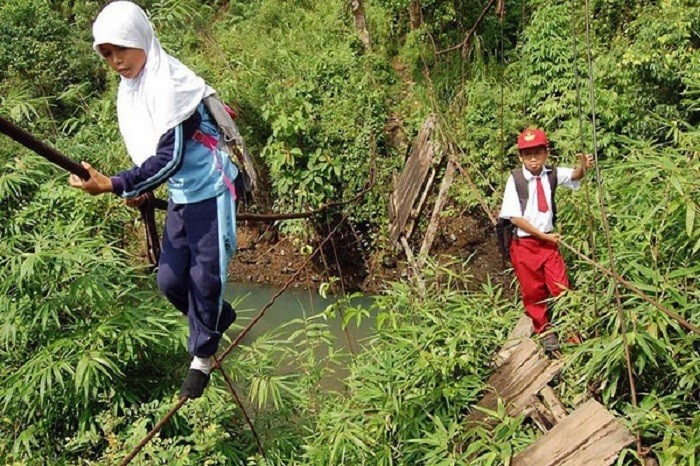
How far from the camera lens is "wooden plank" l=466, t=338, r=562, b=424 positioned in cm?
319

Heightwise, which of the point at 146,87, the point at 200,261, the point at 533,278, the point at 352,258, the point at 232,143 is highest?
the point at 146,87

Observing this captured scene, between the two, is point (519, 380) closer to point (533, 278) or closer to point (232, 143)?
point (533, 278)

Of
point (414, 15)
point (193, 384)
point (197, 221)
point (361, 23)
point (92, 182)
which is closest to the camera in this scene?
point (92, 182)

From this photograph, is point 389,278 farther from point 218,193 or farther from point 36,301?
point 218,193

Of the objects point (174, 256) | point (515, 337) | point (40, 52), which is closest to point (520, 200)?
point (515, 337)

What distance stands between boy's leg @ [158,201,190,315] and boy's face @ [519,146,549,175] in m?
1.81

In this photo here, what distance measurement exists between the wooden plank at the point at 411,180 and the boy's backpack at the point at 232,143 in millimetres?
3753

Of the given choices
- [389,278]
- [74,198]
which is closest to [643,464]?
[74,198]

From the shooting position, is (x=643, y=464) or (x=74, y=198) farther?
(x=74, y=198)

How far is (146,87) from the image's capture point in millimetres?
2125

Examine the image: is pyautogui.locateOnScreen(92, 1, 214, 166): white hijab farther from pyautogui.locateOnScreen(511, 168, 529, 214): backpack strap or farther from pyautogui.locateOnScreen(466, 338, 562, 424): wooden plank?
pyautogui.locateOnScreen(466, 338, 562, 424): wooden plank

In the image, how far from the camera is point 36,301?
3.56 m

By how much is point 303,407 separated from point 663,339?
6.59 feet

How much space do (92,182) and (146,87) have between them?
351 mm
